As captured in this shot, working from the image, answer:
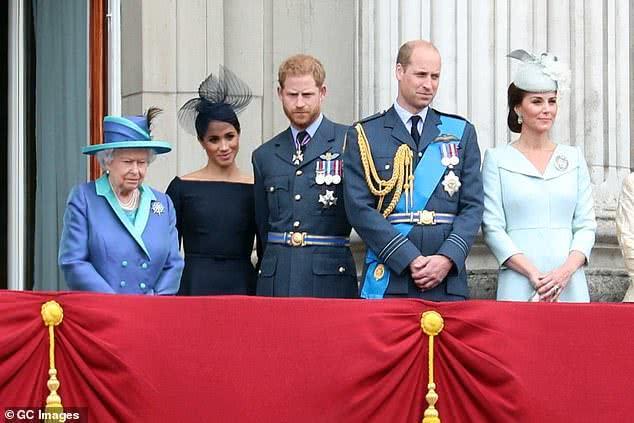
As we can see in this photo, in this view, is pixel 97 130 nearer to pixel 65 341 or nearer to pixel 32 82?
pixel 32 82

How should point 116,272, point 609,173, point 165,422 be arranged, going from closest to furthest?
point 165,422 < point 116,272 < point 609,173

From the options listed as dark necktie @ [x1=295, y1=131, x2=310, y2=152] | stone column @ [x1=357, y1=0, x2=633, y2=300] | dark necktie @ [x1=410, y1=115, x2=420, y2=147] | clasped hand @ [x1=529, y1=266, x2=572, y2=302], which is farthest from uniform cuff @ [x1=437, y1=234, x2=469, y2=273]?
stone column @ [x1=357, y1=0, x2=633, y2=300]

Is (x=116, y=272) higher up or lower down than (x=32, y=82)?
lower down

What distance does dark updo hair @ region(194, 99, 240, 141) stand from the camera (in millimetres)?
8312

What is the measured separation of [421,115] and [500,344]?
1.38m

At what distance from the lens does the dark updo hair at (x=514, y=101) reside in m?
8.02

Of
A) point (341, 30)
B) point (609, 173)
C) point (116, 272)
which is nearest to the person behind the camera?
point (116, 272)

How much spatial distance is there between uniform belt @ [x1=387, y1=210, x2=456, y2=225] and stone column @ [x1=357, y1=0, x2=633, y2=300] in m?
1.41

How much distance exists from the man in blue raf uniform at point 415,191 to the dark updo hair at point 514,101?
30cm

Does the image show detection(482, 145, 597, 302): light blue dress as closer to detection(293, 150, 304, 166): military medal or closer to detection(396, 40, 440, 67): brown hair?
detection(396, 40, 440, 67): brown hair

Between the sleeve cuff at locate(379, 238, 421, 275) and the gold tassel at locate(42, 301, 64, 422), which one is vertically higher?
the sleeve cuff at locate(379, 238, 421, 275)

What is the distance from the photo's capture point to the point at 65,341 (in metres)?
6.89

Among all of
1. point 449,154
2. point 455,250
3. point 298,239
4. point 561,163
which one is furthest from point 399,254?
point 561,163

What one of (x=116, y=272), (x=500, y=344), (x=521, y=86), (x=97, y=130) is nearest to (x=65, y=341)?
(x=116, y=272)
